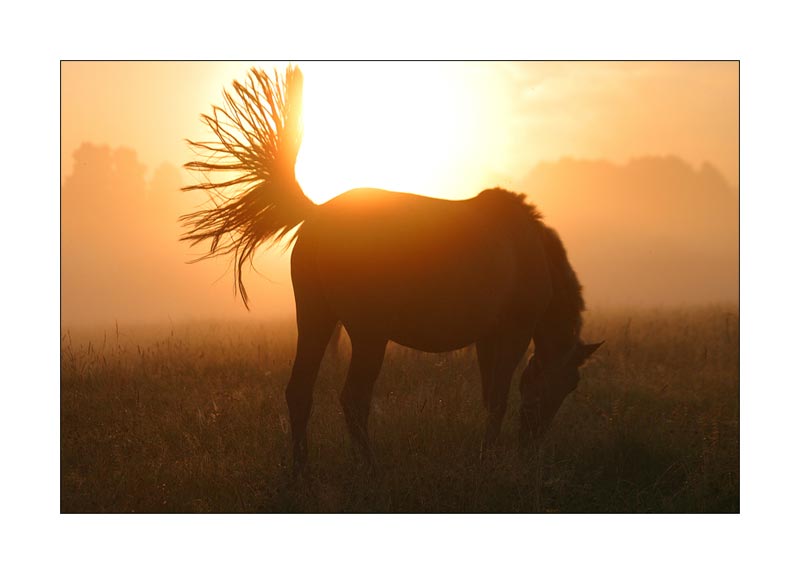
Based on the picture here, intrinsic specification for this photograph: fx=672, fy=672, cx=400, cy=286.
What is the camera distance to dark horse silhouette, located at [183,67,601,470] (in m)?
5.41

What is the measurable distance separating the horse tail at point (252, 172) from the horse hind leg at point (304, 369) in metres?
0.73

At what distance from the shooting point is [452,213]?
6016 mm

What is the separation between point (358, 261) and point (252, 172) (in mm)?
1166

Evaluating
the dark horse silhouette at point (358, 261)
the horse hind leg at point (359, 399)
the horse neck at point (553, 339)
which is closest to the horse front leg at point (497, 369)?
the dark horse silhouette at point (358, 261)

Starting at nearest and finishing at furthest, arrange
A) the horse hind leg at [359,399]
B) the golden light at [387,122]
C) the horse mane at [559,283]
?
the horse hind leg at [359,399] → the golden light at [387,122] → the horse mane at [559,283]

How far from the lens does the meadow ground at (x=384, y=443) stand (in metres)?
5.02

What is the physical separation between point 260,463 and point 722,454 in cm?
392

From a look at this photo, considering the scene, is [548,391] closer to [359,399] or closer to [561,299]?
[561,299]

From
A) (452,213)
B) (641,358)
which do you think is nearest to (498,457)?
(452,213)

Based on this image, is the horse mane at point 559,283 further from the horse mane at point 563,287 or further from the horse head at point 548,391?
the horse head at point 548,391

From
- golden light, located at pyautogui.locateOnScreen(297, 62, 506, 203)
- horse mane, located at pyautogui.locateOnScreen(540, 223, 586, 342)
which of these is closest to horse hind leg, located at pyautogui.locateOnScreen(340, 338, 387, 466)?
golden light, located at pyautogui.locateOnScreen(297, 62, 506, 203)

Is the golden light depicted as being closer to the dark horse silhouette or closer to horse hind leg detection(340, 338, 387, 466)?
the dark horse silhouette

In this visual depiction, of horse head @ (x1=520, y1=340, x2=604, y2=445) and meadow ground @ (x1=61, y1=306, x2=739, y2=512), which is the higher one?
horse head @ (x1=520, y1=340, x2=604, y2=445)

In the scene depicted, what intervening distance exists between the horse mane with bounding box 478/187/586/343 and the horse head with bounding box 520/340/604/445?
45 centimetres
